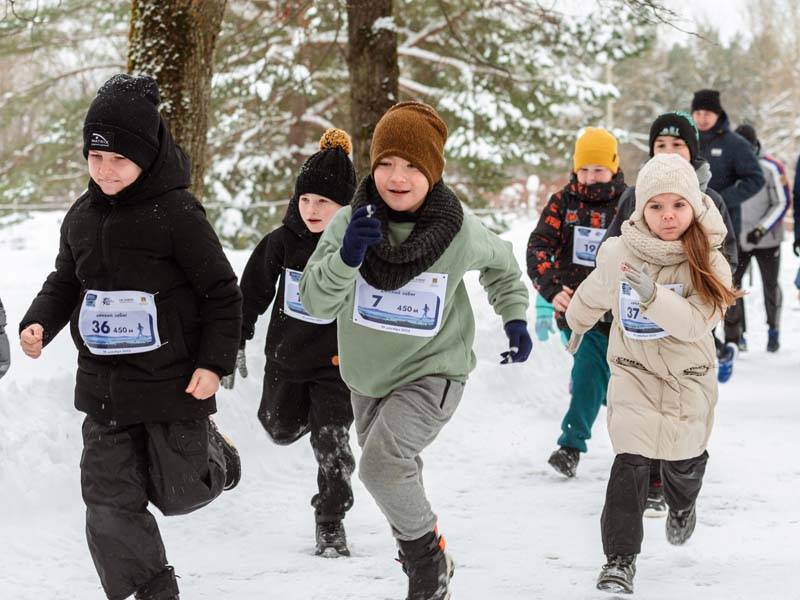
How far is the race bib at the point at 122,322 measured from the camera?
3.60 meters

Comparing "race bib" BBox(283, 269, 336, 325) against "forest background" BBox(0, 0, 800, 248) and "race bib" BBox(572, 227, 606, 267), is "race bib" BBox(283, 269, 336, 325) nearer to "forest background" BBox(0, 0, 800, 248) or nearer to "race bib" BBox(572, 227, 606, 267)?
"race bib" BBox(572, 227, 606, 267)

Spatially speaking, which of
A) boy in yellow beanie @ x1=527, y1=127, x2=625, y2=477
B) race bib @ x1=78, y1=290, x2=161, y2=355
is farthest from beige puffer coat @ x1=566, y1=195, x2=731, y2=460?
race bib @ x1=78, y1=290, x2=161, y2=355

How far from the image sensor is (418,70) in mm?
18484

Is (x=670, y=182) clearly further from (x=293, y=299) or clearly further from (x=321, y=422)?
(x=321, y=422)

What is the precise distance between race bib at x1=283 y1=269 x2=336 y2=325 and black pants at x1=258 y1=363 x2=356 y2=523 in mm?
283

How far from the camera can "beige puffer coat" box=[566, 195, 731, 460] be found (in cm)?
421

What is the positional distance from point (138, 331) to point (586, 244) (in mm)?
3200

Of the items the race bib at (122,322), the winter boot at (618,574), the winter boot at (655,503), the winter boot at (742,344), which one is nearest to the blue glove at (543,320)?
the winter boot at (655,503)

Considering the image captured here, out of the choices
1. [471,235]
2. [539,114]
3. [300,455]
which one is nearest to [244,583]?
[471,235]

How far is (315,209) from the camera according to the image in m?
4.91

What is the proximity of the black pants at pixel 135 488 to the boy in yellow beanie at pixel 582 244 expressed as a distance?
9.20ft

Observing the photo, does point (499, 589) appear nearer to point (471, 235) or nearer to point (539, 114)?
point (471, 235)

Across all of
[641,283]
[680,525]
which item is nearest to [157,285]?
[641,283]

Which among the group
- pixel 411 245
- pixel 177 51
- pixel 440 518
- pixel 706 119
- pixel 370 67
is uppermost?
pixel 370 67
